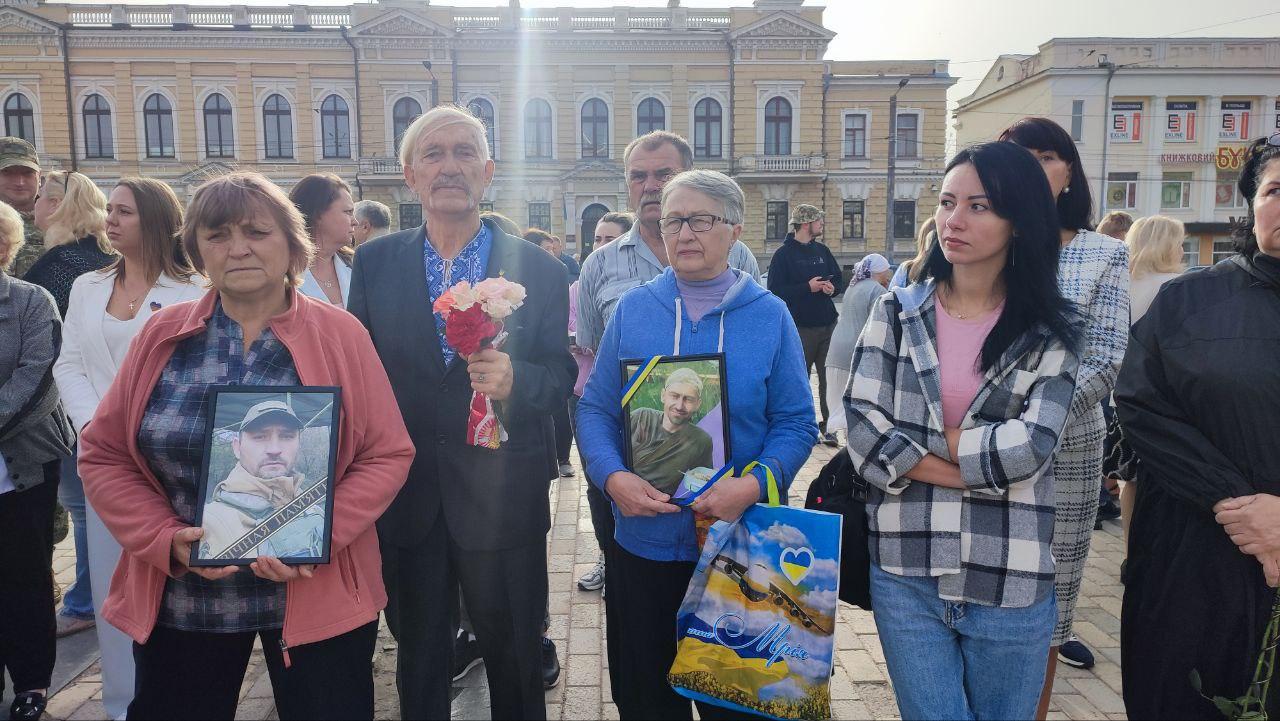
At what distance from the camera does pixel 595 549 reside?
540 centimetres

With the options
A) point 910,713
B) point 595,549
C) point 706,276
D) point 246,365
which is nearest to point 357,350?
point 246,365

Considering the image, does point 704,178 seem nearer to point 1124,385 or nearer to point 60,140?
point 1124,385

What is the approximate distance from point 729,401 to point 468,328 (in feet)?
2.86

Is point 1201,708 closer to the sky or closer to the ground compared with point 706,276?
closer to the ground

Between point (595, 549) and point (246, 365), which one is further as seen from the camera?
point (595, 549)

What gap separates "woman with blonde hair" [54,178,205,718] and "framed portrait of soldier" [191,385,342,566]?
→ 1.43 m

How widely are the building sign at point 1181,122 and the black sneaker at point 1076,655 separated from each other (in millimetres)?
45573

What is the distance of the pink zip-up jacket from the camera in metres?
2.10

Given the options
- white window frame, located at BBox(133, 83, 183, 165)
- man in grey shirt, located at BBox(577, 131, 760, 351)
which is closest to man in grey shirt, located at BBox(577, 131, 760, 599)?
man in grey shirt, located at BBox(577, 131, 760, 351)

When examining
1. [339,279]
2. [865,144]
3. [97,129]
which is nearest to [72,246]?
[339,279]

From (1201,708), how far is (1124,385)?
0.97 meters

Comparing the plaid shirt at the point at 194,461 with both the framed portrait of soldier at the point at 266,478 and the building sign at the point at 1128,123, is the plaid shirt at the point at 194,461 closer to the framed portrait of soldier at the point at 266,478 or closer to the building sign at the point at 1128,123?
the framed portrait of soldier at the point at 266,478

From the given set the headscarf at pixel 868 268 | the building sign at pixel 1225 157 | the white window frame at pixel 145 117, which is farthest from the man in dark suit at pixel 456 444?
the building sign at pixel 1225 157

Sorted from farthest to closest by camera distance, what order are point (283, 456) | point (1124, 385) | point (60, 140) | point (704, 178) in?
1. point (60, 140)
2. point (704, 178)
3. point (1124, 385)
4. point (283, 456)
